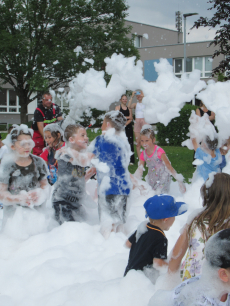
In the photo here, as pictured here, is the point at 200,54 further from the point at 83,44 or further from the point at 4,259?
the point at 4,259

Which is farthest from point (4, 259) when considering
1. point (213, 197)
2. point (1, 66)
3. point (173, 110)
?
point (1, 66)

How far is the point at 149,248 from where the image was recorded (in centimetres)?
225

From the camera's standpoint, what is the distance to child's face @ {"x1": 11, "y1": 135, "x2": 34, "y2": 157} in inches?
141

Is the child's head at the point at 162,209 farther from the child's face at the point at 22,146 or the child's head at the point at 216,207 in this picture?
the child's face at the point at 22,146

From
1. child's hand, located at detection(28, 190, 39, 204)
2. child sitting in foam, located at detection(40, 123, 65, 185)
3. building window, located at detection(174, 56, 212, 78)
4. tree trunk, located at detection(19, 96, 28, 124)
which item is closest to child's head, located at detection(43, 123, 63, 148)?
child sitting in foam, located at detection(40, 123, 65, 185)

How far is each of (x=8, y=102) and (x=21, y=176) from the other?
25121 millimetres

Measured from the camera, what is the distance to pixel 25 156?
3590mm

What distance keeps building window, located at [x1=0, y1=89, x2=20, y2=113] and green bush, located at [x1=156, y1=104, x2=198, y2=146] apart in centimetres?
1714

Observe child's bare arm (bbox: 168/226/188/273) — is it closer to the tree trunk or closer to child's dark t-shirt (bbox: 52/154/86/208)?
child's dark t-shirt (bbox: 52/154/86/208)

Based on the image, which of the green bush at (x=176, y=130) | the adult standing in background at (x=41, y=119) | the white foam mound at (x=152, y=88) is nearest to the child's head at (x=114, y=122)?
the white foam mound at (x=152, y=88)

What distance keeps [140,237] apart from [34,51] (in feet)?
51.3

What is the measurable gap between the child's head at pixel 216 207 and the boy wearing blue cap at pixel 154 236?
23cm

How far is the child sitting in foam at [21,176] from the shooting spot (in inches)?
137

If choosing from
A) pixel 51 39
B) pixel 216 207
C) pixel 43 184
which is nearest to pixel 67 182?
pixel 43 184
